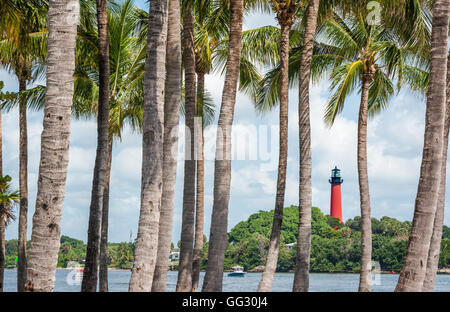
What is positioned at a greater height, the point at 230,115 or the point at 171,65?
the point at 171,65

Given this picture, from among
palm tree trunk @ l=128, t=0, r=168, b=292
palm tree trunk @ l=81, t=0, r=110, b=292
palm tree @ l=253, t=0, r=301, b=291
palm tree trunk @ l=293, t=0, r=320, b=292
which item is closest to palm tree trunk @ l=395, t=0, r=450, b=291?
palm tree trunk @ l=128, t=0, r=168, b=292

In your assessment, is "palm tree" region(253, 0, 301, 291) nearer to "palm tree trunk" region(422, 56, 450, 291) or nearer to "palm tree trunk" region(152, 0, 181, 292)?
"palm tree trunk" region(422, 56, 450, 291)

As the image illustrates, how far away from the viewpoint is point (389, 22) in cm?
1677

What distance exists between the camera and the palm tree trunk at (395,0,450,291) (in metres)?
8.57

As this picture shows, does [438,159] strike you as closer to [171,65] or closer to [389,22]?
[171,65]

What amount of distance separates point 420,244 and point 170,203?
14.6ft

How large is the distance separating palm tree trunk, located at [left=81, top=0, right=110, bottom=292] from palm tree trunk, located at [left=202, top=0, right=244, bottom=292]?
9.76 ft

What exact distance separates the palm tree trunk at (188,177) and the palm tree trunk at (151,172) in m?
5.47

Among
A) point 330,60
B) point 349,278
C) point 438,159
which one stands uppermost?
point 330,60

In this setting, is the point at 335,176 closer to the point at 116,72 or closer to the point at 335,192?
the point at 335,192

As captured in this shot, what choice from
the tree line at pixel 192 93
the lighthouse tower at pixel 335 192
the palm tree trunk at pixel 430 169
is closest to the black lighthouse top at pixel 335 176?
the lighthouse tower at pixel 335 192

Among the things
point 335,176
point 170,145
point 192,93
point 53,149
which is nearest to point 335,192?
point 335,176

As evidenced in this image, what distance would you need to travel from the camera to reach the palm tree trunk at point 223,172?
1155 cm
